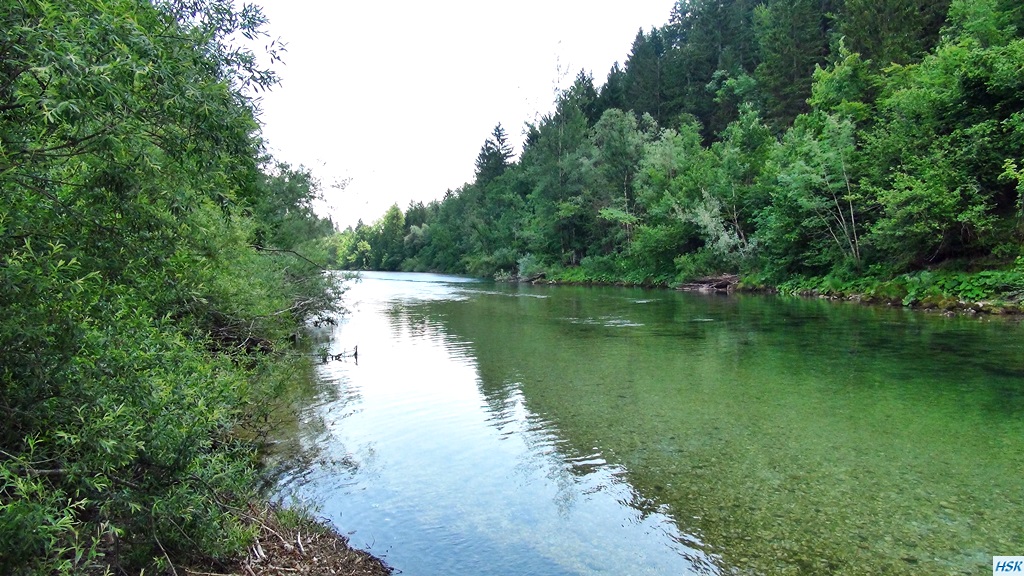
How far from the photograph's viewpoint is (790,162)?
1356 inches

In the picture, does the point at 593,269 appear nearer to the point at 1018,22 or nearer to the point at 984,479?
the point at 1018,22

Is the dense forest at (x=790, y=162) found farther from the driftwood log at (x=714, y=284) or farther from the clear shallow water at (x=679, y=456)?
the clear shallow water at (x=679, y=456)

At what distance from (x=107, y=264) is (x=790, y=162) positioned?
3732 cm

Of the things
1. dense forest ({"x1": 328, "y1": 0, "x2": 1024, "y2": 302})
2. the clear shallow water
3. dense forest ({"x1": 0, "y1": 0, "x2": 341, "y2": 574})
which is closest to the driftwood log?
dense forest ({"x1": 328, "y1": 0, "x2": 1024, "y2": 302})

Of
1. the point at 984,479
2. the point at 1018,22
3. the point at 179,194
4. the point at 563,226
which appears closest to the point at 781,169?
the point at 1018,22

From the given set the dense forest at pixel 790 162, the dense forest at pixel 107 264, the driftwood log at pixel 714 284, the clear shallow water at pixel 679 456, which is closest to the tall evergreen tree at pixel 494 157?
the dense forest at pixel 790 162

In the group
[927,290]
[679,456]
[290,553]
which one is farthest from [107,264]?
[927,290]

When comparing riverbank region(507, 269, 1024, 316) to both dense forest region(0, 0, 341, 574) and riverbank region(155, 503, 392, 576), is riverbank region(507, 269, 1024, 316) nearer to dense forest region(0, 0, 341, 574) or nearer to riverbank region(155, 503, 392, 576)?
riverbank region(155, 503, 392, 576)

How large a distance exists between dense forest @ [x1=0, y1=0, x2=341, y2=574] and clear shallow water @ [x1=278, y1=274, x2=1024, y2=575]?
100 inches

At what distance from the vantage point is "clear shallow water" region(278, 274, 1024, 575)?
562 cm

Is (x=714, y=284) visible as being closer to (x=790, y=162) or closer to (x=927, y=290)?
(x=790, y=162)

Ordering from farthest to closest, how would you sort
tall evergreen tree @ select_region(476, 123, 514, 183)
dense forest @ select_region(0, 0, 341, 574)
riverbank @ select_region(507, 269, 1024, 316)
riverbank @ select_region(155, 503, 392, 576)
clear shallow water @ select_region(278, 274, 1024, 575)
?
tall evergreen tree @ select_region(476, 123, 514, 183)
riverbank @ select_region(507, 269, 1024, 316)
clear shallow water @ select_region(278, 274, 1024, 575)
riverbank @ select_region(155, 503, 392, 576)
dense forest @ select_region(0, 0, 341, 574)

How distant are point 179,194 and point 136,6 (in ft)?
4.05

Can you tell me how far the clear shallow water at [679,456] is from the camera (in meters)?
5.62
